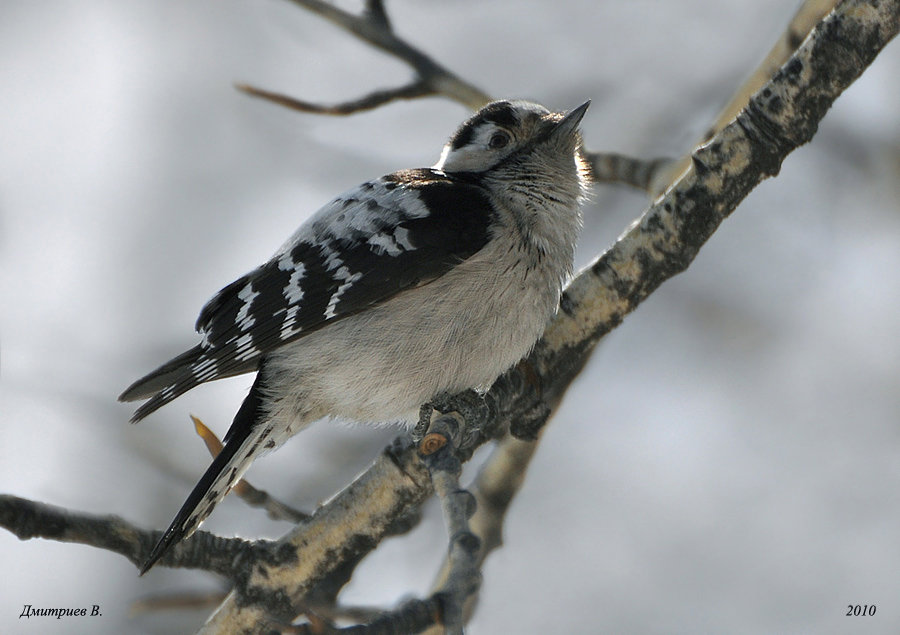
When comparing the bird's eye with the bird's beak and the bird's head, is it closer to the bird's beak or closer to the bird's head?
the bird's head

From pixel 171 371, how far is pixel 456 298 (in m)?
1.15

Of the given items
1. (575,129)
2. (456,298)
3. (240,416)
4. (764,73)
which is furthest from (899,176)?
(240,416)

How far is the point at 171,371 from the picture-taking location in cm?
314

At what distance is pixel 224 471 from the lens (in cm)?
298

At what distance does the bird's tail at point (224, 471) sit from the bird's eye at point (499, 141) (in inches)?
58.7

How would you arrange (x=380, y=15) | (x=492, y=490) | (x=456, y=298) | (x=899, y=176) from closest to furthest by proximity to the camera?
1. (x=456, y=298)
2. (x=492, y=490)
3. (x=380, y=15)
4. (x=899, y=176)

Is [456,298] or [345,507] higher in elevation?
[456,298]

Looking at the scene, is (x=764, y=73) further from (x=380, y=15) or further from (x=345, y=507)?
(x=345, y=507)

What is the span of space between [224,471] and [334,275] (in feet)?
2.79

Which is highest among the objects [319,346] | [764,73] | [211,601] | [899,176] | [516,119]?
[899,176]

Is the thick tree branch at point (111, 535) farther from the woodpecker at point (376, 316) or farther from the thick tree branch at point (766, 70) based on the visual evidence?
the thick tree branch at point (766, 70)

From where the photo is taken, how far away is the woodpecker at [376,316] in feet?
10.0

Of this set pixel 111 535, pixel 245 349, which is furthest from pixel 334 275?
pixel 111 535

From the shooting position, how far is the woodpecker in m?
3.05
